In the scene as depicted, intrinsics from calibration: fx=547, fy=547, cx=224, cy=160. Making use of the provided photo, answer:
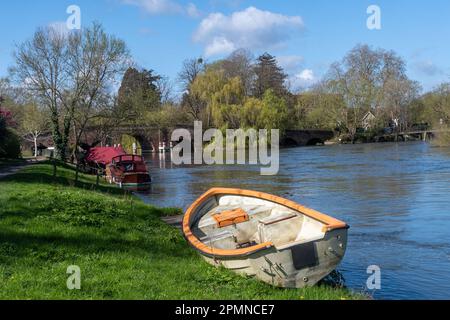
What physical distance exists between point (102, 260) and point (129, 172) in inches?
1008

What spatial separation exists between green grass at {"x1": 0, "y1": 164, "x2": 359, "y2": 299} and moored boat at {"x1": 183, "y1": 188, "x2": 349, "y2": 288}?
0.95 ft

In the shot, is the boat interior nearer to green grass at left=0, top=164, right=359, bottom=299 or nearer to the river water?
green grass at left=0, top=164, right=359, bottom=299

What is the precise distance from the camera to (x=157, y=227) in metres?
13.5

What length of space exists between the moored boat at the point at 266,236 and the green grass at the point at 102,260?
291mm

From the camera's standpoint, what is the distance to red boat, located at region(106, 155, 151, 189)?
111 ft

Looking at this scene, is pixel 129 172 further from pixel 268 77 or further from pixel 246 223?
pixel 268 77

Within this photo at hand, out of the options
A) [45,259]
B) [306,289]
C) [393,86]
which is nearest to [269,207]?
[306,289]

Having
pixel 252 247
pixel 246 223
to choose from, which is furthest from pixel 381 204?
pixel 252 247

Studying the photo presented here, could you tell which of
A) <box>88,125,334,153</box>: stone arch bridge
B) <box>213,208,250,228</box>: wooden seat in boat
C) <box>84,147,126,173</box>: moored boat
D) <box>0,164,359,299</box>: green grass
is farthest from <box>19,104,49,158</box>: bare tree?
<box>213,208,250,228</box>: wooden seat in boat

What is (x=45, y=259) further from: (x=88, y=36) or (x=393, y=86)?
(x=393, y=86)

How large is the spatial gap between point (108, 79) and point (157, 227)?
116ft

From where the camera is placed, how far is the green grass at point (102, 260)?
7.43 m

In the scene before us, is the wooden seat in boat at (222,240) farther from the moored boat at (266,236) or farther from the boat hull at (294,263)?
the boat hull at (294,263)

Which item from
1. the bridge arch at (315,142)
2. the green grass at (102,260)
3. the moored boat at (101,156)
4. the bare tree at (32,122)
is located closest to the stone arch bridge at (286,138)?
the bridge arch at (315,142)
